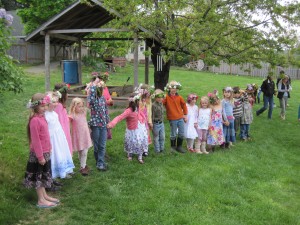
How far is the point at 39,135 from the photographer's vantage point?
5.04 metres

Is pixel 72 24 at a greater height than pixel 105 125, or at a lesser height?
greater

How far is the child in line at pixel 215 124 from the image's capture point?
27.5ft

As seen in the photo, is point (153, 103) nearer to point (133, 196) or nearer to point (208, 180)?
point (208, 180)

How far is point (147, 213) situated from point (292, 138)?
692cm

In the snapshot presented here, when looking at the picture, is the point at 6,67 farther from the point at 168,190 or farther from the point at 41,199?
the point at 168,190

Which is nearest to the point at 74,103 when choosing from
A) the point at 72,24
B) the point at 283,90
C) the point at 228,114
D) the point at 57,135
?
the point at 57,135

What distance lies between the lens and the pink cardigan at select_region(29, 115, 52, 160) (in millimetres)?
4969

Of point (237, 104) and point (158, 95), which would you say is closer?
point (158, 95)

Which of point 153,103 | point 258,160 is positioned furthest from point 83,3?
point 258,160

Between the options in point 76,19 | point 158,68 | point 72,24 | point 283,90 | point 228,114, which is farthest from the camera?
point 283,90

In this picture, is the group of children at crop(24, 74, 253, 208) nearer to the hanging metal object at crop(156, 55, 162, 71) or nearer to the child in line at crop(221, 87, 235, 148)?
the child in line at crop(221, 87, 235, 148)

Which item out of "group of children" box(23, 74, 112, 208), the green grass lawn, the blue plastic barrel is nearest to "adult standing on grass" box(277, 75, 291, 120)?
the green grass lawn

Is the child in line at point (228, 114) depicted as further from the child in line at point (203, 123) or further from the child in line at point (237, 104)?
the child in line at point (203, 123)

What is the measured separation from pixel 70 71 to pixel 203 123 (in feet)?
26.5
